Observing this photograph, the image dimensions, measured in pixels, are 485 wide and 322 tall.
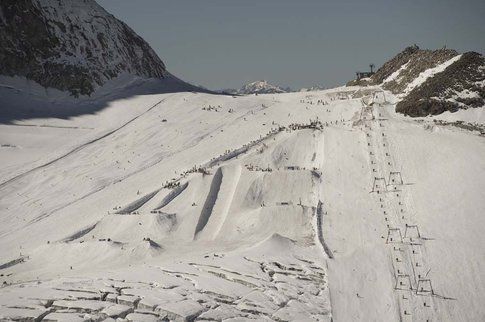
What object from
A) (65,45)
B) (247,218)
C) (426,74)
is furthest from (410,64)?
(65,45)

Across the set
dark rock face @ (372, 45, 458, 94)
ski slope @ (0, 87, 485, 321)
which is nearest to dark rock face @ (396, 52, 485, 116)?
ski slope @ (0, 87, 485, 321)

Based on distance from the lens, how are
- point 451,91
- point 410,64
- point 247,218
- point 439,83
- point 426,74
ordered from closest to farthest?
point 247,218 < point 451,91 < point 439,83 < point 426,74 < point 410,64

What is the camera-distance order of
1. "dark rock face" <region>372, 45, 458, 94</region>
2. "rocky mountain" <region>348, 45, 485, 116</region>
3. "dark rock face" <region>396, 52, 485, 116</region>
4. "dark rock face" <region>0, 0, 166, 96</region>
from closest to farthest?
"dark rock face" <region>396, 52, 485, 116</region>
"rocky mountain" <region>348, 45, 485, 116</region>
"dark rock face" <region>372, 45, 458, 94</region>
"dark rock face" <region>0, 0, 166, 96</region>

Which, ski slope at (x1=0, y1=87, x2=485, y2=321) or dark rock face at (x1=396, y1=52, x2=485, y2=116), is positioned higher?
dark rock face at (x1=396, y1=52, x2=485, y2=116)

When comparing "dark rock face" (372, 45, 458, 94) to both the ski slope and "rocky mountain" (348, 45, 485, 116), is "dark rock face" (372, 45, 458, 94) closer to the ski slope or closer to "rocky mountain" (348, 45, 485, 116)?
"rocky mountain" (348, 45, 485, 116)

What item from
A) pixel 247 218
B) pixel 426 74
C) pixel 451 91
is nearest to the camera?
pixel 247 218

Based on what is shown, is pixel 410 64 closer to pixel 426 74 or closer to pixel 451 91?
pixel 426 74

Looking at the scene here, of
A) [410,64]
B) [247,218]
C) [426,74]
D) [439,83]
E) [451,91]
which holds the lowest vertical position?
[247,218]
